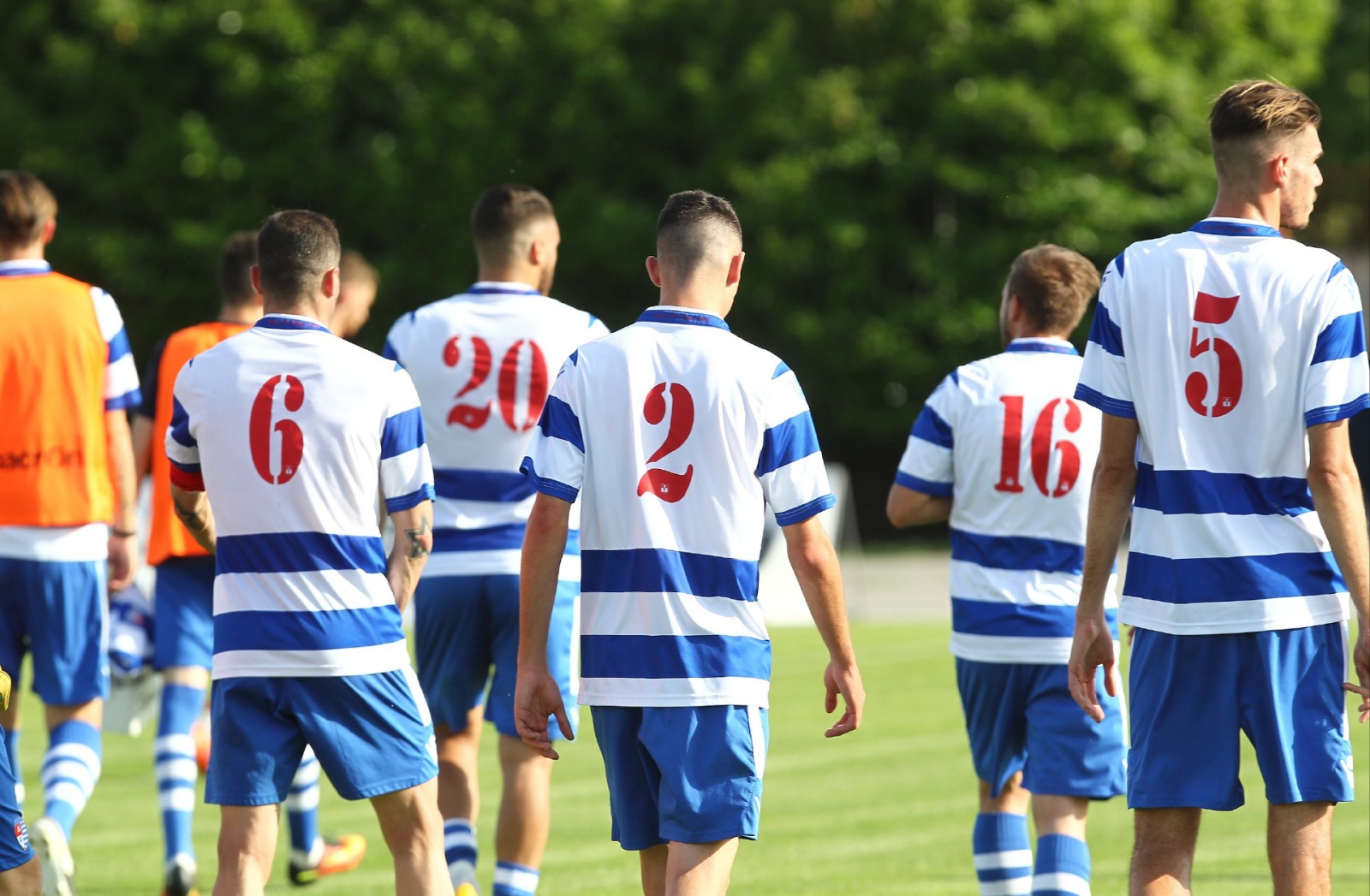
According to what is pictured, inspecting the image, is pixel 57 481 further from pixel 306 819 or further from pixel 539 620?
pixel 539 620

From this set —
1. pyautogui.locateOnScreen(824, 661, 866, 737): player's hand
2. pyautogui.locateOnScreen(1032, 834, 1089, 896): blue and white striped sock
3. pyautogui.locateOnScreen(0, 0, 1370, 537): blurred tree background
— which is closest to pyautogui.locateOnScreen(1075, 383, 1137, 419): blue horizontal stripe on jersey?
pyautogui.locateOnScreen(824, 661, 866, 737): player's hand

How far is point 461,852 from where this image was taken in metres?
6.75

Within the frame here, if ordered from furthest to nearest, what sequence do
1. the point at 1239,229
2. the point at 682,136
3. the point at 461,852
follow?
the point at 682,136 < the point at 461,852 < the point at 1239,229

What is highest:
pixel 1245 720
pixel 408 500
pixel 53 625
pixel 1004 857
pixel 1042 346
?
pixel 1042 346

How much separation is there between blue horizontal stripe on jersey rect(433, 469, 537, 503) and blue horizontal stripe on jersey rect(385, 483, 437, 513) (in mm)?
1439

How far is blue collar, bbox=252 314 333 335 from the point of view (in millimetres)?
5301

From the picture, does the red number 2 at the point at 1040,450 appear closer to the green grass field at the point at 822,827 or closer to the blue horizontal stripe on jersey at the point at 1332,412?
the blue horizontal stripe on jersey at the point at 1332,412

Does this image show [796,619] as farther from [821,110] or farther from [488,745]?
[821,110]

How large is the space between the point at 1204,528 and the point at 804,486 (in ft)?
3.29

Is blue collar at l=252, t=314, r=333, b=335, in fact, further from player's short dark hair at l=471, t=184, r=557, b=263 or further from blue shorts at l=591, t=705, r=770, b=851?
player's short dark hair at l=471, t=184, r=557, b=263

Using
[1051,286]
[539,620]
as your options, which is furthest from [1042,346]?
[539,620]

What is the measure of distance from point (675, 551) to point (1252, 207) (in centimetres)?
170

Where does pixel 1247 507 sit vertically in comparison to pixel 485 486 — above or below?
above

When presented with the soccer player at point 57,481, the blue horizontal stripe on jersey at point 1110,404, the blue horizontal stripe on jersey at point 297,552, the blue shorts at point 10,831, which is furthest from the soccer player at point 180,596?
the blue horizontal stripe on jersey at point 1110,404
